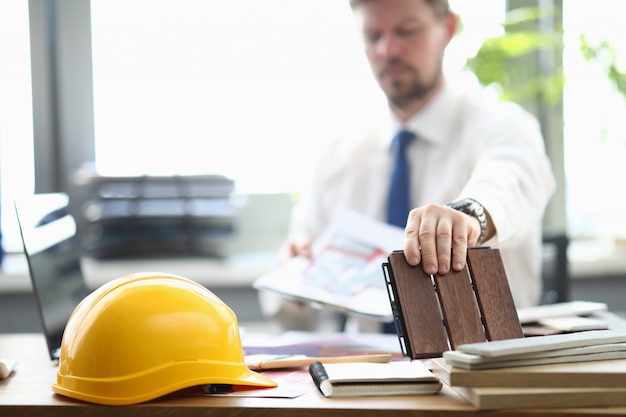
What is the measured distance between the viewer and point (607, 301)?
9.71ft

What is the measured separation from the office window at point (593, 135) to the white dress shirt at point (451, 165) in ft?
3.08

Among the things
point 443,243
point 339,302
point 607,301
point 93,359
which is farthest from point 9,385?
point 607,301

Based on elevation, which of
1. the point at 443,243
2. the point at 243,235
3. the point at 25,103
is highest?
the point at 25,103

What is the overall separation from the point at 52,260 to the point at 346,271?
0.59m

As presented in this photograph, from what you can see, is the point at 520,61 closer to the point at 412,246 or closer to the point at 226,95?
the point at 226,95

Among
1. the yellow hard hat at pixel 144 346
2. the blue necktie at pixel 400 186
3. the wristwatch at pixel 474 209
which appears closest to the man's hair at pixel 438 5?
the blue necktie at pixel 400 186

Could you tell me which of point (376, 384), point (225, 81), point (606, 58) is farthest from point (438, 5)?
point (376, 384)

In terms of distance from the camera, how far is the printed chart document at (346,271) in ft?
4.61

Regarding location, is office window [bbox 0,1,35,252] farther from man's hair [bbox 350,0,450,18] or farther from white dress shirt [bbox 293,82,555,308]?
man's hair [bbox 350,0,450,18]

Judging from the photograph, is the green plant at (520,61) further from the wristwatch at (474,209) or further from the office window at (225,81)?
the wristwatch at (474,209)

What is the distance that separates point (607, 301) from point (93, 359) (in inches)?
97.0

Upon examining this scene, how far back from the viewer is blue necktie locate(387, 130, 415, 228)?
205cm

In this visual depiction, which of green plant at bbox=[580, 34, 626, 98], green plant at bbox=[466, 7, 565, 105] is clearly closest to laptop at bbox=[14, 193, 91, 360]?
green plant at bbox=[466, 7, 565, 105]

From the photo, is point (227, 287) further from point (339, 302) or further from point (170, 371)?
point (170, 371)
